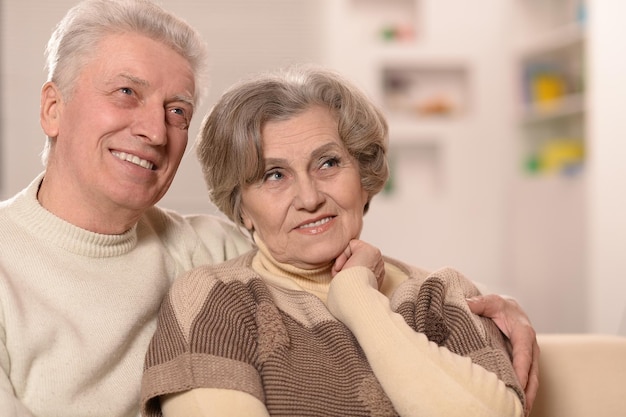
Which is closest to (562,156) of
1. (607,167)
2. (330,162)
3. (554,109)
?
(554,109)

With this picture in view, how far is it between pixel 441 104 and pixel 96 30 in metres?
4.98

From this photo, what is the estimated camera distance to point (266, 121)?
188 cm

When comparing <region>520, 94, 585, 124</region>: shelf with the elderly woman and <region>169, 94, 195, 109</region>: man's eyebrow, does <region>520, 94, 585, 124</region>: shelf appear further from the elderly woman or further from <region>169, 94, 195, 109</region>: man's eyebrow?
<region>169, 94, 195, 109</region>: man's eyebrow

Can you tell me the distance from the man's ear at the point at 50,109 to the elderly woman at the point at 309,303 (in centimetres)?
34

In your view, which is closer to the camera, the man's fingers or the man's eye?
the man's fingers

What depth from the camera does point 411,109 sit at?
6551 mm

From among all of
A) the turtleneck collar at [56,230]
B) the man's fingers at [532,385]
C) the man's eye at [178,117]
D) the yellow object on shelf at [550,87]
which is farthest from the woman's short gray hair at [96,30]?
the yellow object on shelf at [550,87]

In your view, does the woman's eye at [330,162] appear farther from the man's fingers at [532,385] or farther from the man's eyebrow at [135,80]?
the man's fingers at [532,385]

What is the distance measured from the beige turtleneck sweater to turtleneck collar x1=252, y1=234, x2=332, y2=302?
0.07m

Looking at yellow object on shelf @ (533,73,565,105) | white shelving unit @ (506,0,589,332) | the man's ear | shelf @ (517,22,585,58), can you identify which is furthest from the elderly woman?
yellow object on shelf @ (533,73,565,105)

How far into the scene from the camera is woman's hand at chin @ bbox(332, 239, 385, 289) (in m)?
1.83

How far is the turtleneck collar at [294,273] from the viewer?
1916 millimetres

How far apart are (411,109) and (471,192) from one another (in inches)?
32.5

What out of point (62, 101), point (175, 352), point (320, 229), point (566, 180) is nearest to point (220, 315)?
point (175, 352)
